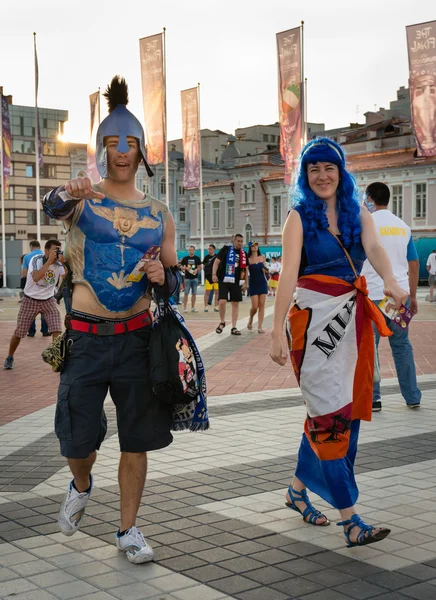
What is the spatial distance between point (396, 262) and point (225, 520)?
11.9ft

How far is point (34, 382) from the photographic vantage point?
33.3 feet

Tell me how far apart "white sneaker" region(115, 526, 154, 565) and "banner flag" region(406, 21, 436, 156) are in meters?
22.2

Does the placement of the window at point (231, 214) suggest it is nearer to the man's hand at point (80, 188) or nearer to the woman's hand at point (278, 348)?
the woman's hand at point (278, 348)

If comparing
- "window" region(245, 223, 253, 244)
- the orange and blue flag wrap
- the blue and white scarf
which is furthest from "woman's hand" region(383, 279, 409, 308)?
"window" region(245, 223, 253, 244)

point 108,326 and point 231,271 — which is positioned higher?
point 108,326

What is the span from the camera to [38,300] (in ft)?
37.8

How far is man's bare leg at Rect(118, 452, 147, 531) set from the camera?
13.1 ft

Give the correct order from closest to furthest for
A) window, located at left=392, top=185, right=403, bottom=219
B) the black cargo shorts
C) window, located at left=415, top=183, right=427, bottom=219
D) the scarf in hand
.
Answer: the black cargo shorts < the scarf in hand < window, located at left=415, top=183, right=427, bottom=219 < window, located at left=392, top=185, right=403, bottom=219

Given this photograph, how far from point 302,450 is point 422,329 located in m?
12.7

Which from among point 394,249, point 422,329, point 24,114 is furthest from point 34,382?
point 24,114

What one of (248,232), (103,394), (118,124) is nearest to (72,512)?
(103,394)

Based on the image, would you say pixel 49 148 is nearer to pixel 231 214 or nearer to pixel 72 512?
pixel 231 214

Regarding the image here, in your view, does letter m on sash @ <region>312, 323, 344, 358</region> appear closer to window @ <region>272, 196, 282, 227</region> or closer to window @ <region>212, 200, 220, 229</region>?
window @ <region>272, 196, 282, 227</region>

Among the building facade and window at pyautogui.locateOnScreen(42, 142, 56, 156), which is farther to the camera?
window at pyautogui.locateOnScreen(42, 142, 56, 156)
